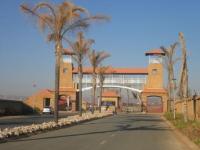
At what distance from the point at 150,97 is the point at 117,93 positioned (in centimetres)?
1169

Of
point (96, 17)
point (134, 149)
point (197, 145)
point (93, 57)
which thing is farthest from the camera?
point (93, 57)

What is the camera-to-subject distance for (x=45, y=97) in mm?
98250

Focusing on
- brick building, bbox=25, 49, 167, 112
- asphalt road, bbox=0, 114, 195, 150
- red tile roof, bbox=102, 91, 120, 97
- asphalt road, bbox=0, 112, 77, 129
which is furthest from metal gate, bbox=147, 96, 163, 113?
asphalt road, bbox=0, 114, 195, 150

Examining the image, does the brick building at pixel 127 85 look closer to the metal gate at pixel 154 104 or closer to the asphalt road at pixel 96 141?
the metal gate at pixel 154 104

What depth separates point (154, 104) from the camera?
327ft

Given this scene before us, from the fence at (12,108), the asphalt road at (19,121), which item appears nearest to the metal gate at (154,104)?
the fence at (12,108)

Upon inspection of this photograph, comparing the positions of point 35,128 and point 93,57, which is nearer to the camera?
point 35,128

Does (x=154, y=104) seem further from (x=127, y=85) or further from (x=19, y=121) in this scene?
(x=19, y=121)

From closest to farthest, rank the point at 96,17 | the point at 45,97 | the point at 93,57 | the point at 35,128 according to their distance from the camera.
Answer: the point at 35,128, the point at 96,17, the point at 93,57, the point at 45,97

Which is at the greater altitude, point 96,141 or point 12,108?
point 12,108

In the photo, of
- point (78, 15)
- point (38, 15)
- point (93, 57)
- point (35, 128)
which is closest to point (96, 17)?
point (78, 15)

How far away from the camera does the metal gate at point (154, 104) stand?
98.0 metres

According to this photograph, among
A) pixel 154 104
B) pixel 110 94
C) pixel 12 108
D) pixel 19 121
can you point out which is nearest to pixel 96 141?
pixel 19 121

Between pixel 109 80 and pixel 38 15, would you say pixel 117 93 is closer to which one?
pixel 109 80
